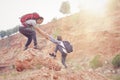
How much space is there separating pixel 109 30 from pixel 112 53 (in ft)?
24.7

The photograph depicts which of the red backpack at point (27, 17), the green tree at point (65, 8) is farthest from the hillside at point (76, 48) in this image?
the green tree at point (65, 8)

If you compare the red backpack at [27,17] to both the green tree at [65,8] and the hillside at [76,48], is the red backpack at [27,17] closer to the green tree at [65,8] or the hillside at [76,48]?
the hillside at [76,48]

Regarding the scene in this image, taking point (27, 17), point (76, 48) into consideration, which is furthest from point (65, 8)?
point (27, 17)

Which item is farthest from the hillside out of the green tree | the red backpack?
the green tree

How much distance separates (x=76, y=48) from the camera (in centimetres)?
4559

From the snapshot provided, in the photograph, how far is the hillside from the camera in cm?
1134

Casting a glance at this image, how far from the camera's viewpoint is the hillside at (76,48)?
37.2ft

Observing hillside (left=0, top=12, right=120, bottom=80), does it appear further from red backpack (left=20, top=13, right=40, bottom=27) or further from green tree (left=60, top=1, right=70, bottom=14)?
green tree (left=60, top=1, right=70, bottom=14)

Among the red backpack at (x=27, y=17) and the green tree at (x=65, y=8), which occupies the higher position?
the green tree at (x=65, y=8)

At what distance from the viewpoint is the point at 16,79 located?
34.4 ft

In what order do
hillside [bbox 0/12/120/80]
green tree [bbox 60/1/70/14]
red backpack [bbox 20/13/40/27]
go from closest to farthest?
hillside [bbox 0/12/120/80]
red backpack [bbox 20/13/40/27]
green tree [bbox 60/1/70/14]

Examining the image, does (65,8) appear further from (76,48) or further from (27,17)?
(27,17)

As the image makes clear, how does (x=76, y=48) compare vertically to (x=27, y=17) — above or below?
below

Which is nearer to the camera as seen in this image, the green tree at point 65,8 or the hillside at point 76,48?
the hillside at point 76,48
